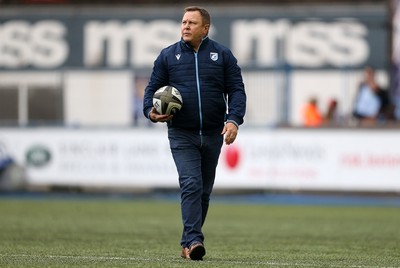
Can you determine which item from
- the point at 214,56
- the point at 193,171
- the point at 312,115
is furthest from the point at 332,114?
the point at 193,171

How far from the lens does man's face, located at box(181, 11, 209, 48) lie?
10.5m

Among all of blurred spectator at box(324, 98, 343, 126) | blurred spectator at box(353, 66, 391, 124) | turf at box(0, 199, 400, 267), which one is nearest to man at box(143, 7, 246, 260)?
turf at box(0, 199, 400, 267)

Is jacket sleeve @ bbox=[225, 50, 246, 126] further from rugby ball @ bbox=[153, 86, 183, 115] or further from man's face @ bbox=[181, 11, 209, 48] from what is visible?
rugby ball @ bbox=[153, 86, 183, 115]

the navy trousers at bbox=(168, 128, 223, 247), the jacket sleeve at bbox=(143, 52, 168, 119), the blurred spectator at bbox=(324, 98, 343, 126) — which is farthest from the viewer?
the blurred spectator at bbox=(324, 98, 343, 126)

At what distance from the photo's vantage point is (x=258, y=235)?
1455 cm

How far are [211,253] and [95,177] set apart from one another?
12.8 meters

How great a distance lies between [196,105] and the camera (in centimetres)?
1060

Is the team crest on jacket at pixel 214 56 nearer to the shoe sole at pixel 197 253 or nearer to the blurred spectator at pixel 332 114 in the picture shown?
the shoe sole at pixel 197 253

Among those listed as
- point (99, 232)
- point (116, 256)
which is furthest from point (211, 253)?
point (99, 232)

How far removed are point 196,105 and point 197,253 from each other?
4.12ft

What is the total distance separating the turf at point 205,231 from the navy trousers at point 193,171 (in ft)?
1.08

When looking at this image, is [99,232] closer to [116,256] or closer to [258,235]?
[258,235]

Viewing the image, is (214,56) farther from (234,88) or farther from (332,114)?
(332,114)

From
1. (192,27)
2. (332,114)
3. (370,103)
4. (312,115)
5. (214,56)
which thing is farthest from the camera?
(312,115)
